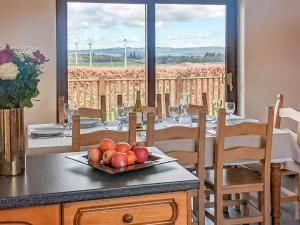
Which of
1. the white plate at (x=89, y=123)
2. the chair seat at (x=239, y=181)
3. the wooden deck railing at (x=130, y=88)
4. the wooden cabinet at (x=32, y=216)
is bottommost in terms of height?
the chair seat at (x=239, y=181)

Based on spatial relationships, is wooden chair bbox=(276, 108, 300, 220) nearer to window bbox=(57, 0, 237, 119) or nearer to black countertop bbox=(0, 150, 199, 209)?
window bbox=(57, 0, 237, 119)

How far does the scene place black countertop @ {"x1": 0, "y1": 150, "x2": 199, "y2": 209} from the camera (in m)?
1.48

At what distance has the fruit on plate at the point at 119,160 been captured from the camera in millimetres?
1767

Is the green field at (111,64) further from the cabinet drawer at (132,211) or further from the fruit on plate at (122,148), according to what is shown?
the cabinet drawer at (132,211)

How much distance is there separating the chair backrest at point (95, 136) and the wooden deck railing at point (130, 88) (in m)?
1.97

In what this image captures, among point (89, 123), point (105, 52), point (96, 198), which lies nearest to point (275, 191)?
point (89, 123)

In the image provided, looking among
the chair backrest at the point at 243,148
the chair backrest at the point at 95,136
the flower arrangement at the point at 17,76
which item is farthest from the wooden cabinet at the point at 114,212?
the chair backrest at the point at 243,148

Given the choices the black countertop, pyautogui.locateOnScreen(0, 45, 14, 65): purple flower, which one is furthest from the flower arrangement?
the black countertop

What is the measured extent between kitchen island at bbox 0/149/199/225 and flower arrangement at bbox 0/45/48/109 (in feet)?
0.97

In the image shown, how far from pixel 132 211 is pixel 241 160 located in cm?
164

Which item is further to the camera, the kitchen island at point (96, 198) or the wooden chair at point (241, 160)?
the wooden chair at point (241, 160)

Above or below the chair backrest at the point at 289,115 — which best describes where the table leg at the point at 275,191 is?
below

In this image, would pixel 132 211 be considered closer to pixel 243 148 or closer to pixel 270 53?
pixel 243 148

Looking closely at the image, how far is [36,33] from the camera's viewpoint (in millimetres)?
4465
